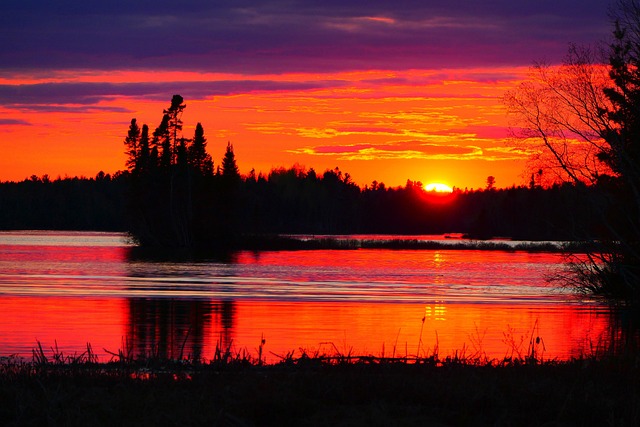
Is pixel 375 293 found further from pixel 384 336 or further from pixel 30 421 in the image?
pixel 30 421

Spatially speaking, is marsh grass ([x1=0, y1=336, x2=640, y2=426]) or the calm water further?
the calm water

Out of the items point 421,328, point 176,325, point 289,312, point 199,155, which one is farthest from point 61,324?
point 199,155

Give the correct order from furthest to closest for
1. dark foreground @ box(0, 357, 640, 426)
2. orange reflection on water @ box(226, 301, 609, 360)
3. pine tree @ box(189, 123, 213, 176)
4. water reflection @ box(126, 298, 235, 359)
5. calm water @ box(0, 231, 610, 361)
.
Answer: pine tree @ box(189, 123, 213, 176)
calm water @ box(0, 231, 610, 361)
orange reflection on water @ box(226, 301, 609, 360)
water reflection @ box(126, 298, 235, 359)
dark foreground @ box(0, 357, 640, 426)

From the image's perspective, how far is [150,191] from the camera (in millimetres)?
109062

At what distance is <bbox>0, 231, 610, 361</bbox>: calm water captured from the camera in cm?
2234

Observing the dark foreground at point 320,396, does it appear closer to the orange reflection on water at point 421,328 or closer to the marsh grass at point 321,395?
the marsh grass at point 321,395

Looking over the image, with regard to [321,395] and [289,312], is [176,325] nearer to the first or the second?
[289,312]

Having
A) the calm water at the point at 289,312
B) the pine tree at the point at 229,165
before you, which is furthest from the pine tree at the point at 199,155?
the calm water at the point at 289,312

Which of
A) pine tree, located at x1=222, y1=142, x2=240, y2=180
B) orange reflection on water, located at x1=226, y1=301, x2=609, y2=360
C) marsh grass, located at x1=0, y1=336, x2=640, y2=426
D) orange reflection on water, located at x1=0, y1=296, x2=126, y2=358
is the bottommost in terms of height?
orange reflection on water, located at x1=226, y1=301, x2=609, y2=360

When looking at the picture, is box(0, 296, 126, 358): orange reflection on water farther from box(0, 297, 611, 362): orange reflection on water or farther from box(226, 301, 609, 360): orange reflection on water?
box(226, 301, 609, 360): orange reflection on water

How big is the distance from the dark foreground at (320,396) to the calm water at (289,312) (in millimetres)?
1901

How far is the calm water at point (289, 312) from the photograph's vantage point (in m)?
22.3

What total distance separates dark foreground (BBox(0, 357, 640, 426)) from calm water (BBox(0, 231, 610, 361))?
190 centimetres

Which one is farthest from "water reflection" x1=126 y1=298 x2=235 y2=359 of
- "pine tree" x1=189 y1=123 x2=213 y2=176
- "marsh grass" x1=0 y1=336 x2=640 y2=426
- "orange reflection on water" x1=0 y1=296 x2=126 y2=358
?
"pine tree" x1=189 y1=123 x2=213 y2=176
